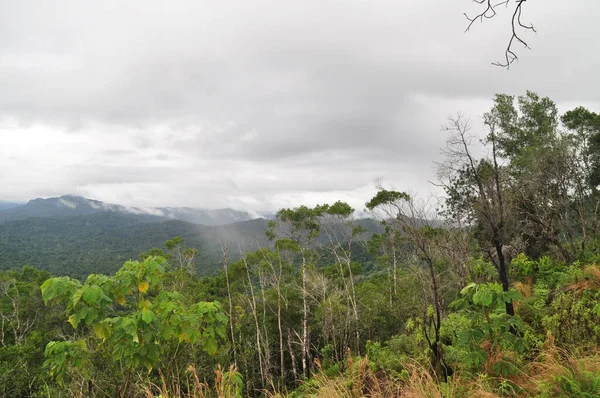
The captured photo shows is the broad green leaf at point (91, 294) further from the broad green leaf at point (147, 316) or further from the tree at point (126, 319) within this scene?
the broad green leaf at point (147, 316)

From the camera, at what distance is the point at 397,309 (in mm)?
16438

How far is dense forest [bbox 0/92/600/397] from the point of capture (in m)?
2.81

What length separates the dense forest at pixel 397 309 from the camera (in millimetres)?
2814

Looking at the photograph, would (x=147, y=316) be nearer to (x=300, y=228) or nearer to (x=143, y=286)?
(x=143, y=286)

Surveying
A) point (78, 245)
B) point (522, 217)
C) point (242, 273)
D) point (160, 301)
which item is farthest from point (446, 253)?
point (78, 245)

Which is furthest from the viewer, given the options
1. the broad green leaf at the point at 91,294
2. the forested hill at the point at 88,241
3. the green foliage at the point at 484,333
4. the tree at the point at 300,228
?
the forested hill at the point at 88,241

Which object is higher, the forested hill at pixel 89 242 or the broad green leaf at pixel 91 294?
the broad green leaf at pixel 91 294

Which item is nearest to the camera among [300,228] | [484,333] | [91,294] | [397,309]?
[91,294]

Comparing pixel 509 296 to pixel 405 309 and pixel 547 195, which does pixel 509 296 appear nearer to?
pixel 547 195

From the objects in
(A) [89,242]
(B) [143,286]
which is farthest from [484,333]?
(A) [89,242]

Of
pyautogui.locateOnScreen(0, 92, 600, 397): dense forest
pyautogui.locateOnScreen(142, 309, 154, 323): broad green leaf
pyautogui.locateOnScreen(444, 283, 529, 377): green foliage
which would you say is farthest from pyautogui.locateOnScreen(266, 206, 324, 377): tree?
pyautogui.locateOnScreen(142, 309, 154, 323): broad green leaf

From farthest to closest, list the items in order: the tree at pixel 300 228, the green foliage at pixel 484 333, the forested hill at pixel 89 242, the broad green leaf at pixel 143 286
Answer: the forested hill at pixel 89 242
the tree at pixel 300 228
the green foliage at pixel 484 333
the broad green leaf at pixel 143 286

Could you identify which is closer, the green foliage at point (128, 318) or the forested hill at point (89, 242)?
the green foliage at point (128, 318)

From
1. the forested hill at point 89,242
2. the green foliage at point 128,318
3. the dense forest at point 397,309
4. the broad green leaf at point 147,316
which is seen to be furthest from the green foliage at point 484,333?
the forested hill at point 89,242
